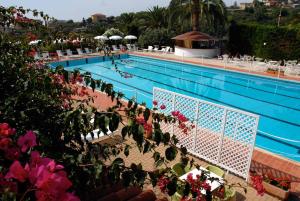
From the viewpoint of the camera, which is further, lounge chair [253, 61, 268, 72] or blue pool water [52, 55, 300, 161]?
lounge chair [253, 61, 268, 72]

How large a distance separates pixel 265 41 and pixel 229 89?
7646 millimetres

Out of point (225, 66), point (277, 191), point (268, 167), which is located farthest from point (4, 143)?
point (225, 66)

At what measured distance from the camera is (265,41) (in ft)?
69.7

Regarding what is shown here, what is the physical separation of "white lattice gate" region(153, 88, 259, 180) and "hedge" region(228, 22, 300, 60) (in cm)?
1446

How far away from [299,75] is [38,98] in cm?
1688

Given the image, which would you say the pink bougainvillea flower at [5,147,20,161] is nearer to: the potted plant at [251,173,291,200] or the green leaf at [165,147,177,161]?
the green leaf at [165,147,177,161]

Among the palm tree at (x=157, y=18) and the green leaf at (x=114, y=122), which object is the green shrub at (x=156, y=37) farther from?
the green leaf at (x=114, y=122)

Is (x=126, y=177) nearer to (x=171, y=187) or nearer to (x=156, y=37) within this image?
(x=171, y=187)

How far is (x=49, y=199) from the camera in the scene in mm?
989

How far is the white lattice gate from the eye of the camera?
6.84m

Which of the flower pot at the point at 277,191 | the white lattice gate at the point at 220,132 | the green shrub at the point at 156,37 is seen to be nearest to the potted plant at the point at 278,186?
the flower pot at the point at 277,191

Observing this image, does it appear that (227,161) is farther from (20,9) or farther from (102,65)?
(102,65)

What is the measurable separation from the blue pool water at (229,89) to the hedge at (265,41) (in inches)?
182

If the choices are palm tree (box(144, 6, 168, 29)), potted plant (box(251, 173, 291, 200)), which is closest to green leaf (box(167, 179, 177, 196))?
potted plant (box(251, 173, 291, 200))
